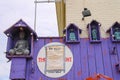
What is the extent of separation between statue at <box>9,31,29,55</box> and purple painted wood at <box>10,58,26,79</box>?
0.40 feet

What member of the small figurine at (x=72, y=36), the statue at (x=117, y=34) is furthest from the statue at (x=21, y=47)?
the statue at (x=117, y=34)

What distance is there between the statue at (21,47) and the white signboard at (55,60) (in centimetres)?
25

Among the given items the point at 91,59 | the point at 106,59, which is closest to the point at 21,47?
the point at 91,59

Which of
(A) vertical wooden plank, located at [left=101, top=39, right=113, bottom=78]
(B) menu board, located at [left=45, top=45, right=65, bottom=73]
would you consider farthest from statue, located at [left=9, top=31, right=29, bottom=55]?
(A) vertical wooden plank, located at [left=101, top=39, right=113, bottom=78]

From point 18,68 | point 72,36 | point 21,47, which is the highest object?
point 72,36

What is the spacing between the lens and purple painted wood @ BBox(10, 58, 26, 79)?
14.2 feet

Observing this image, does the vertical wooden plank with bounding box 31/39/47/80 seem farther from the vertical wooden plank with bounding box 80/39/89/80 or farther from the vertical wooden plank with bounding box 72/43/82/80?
the vertical wooden plank with bounding box 80/39/89/80

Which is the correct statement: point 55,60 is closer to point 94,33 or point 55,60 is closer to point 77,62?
point 77,62

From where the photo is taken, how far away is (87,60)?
4582 mm

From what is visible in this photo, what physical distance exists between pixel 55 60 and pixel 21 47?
2.01 feet

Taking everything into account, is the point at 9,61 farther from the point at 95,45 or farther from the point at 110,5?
the point at 110,5

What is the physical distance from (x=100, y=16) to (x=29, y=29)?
5.43 feet

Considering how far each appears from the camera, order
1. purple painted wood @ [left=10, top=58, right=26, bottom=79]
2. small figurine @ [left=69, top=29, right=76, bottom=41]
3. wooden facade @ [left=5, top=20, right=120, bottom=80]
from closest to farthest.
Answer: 1. purple painted wood @ [left=10, top=58, right=26, bottom=79]
2. wooden facade @ [left=5, top=20, right=120, bottom=80]
3. small figurine @ [left=69, top=29, right=76, bottom=41]

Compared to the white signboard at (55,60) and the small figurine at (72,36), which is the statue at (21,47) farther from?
the small figurine at (72,36)
